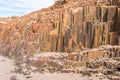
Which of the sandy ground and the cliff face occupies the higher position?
the cliff face

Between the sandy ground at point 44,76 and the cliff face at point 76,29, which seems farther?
the cliff face at point 76,29

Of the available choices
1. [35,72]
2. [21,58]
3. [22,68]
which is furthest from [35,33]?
[35,72]

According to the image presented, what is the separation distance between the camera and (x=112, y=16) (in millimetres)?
51781

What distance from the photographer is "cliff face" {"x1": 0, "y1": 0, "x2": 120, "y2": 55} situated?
2029 inches

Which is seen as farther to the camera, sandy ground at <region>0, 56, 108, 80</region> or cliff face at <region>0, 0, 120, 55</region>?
cliff face at <region>0, 0, 120, 55</region>

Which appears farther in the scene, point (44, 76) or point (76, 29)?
point (76, 29)

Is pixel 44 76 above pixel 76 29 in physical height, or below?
below

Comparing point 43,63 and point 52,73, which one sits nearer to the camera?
point 52,73

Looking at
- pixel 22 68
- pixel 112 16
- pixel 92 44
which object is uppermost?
pixel 112 16

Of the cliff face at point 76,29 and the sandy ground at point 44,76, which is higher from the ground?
the cliff face at point 76,29

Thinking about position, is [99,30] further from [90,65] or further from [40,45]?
[40,45]

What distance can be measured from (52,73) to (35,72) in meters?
3.36

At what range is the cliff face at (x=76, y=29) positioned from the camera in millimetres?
51531

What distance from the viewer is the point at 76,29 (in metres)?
55.2
